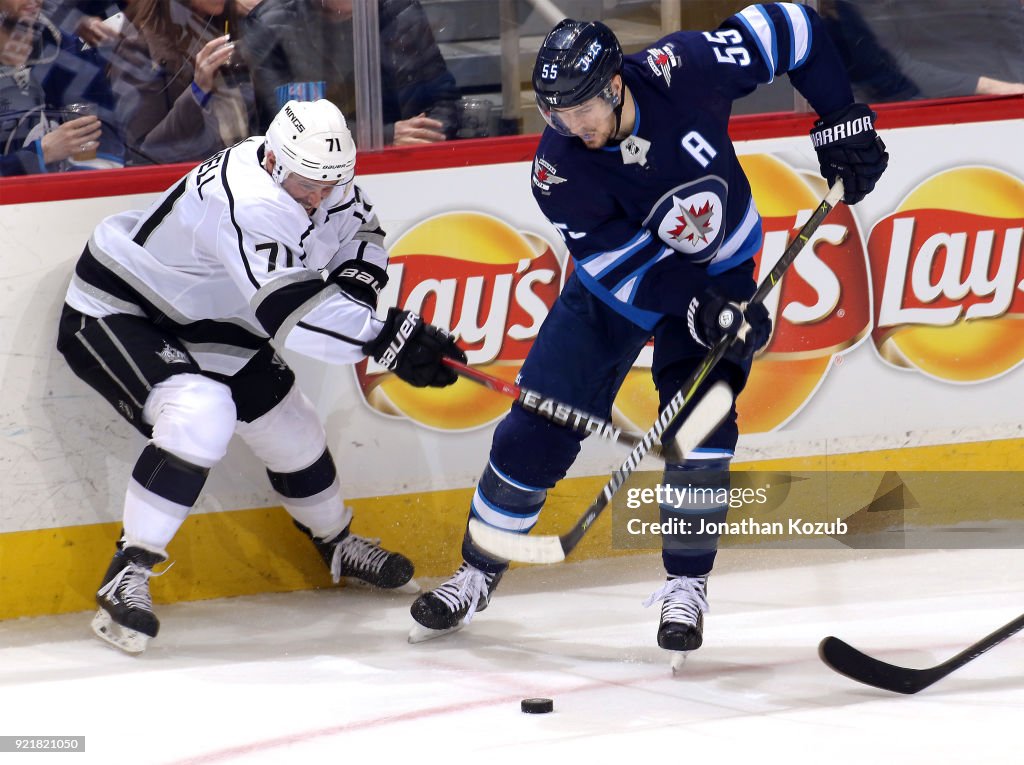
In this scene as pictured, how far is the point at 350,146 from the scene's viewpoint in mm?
2936

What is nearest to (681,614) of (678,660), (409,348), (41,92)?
(678,660)

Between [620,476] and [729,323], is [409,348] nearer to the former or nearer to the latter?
[620,476]

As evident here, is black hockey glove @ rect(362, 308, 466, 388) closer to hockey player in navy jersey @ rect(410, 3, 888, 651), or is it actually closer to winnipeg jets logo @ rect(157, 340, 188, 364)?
hockey player in navy jersey @ rect(410, 3, 888, 651)

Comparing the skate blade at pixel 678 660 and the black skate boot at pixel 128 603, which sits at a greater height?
the skate blade at pixel 678 660

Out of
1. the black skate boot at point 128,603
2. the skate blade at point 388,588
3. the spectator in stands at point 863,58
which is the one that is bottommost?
the skate blade at point 388,588

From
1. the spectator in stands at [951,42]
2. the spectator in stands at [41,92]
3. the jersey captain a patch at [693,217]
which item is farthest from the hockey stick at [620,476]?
the spectator in stands at [41,92]

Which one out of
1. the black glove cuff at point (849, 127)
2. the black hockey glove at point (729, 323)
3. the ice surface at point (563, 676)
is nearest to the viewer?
the ice surface at point (563, 676)

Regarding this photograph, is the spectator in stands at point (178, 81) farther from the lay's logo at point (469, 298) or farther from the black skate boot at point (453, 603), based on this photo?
the black skate boot at point (453, 603)

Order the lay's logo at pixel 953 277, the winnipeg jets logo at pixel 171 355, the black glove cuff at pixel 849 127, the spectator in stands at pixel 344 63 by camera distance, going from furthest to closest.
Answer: the lay's logo at pixel 953 277
the spectator in stands at pixel 344 63
the winnipeg jets logo at pixel 171 355
the black glove cuff at pixel 849 127

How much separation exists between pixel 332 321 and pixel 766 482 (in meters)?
1.40

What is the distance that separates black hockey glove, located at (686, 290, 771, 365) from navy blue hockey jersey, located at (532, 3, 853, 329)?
8 cm

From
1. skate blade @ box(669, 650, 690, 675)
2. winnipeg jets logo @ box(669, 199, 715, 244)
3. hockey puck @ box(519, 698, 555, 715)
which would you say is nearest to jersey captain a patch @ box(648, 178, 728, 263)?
winnipeg jets logo @ box(669, 199, 715, 244)

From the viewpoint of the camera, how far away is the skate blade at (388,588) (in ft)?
11.4

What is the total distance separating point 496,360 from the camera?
3537 mm
